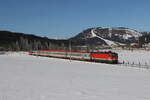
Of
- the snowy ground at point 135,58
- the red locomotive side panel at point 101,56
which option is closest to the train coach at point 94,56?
the red locomotive side panel at point 101,56

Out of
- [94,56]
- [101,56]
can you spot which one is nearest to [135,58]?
[94,56]

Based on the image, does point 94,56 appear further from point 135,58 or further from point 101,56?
point 135,58

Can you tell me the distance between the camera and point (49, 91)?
52.8 ft

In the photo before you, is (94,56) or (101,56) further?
(94,56)

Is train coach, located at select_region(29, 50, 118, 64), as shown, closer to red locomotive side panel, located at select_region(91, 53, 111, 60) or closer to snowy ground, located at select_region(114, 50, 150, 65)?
red locomotive side panel, located at select_region(91, 53, 111, 60)

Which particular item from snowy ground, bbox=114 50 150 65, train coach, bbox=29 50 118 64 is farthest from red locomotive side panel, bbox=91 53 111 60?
snowy ground, bbox=114 50 150 65

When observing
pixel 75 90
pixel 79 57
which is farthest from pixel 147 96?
pixel 79 57

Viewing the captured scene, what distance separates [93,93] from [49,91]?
363cm

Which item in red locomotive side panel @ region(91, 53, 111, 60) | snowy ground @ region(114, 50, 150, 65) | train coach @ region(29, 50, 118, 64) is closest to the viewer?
train coach @ region(29, 50, 118, 64)

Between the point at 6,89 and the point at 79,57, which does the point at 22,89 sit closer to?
the point at 6,89

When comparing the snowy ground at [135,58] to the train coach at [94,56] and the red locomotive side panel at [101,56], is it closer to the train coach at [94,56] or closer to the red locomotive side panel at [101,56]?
the train coach at [94,56]

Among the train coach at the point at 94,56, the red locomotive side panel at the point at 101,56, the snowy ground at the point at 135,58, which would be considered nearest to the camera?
the train coach at the point at 94,56

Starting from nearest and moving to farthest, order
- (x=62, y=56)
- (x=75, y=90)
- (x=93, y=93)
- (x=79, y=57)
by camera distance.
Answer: (x=93, y=93), (x=75, y=90), (x=79, y=57), (x=62, y=56)

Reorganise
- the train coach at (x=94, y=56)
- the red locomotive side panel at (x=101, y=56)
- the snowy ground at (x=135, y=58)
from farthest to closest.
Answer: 1. the snowy ground at (x=135, y=58)
2. the red locomotive side panel at (x=101, y=56)
3. the train coach at (x=94, y=56)
